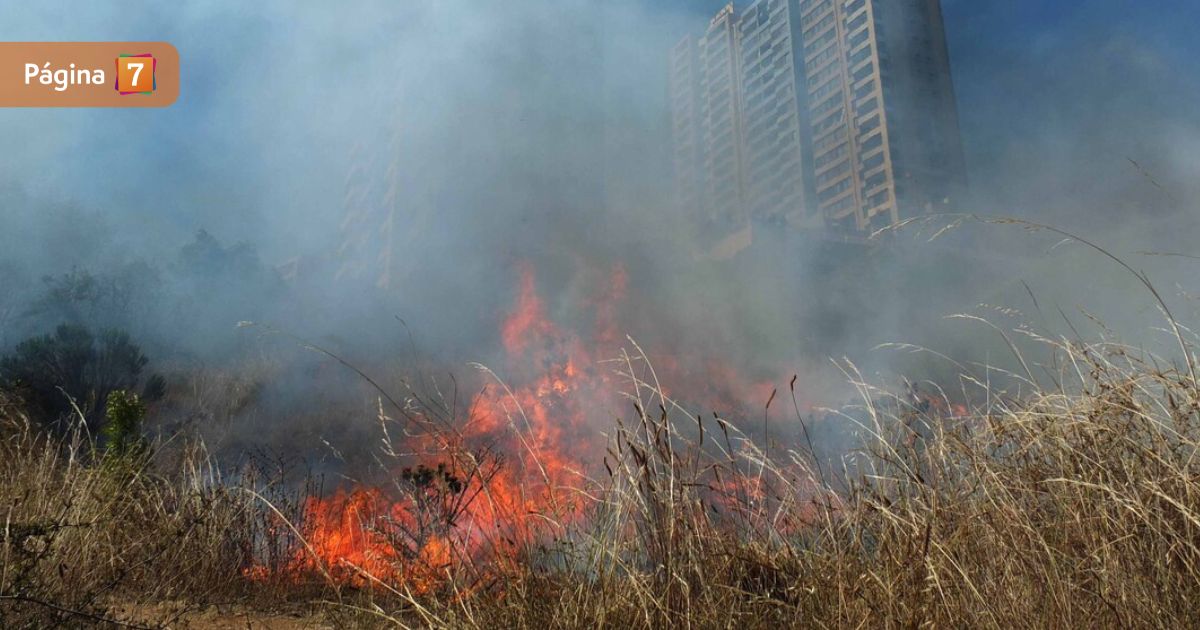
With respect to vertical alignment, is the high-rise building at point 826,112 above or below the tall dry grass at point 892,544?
above

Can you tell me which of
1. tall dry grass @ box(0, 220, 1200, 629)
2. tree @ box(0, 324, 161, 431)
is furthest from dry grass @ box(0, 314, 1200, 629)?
tree @ box(0, 324, 161, 431)

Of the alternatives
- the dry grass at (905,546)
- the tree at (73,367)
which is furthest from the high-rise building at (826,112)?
the dry grass at (905,546)

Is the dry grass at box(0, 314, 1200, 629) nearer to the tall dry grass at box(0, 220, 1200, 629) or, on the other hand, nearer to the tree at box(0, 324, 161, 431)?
the tall dry grass at box(0, 220, 1200, 629)

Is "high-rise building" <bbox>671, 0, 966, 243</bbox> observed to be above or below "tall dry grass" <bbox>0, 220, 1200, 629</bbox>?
above

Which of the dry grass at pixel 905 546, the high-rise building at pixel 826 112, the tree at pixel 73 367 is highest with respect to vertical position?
the high-rise building at pixel 826 112

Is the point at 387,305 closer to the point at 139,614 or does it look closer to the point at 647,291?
the point at 647,291

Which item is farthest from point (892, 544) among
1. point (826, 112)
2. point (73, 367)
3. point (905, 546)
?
point (826, 112)

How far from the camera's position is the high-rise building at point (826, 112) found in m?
55.0

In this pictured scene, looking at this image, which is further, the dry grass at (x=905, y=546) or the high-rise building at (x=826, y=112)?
the high-rise building at (x=826, y=112)

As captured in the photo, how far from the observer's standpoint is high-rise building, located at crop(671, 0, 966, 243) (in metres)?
55.0

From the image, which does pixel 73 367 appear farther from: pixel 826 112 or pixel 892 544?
pixel 826 112

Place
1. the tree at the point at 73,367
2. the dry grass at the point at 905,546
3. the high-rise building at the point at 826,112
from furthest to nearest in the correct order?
the high-rise building at the point at 826,112 → the tree at the point at 73,367 → the dry grass at the point at 905,546

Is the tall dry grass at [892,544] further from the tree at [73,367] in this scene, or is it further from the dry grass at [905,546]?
the tree at [73,367]

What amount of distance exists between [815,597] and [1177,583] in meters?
0.98
